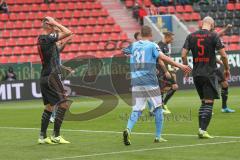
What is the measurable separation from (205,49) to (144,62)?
59.3 inches

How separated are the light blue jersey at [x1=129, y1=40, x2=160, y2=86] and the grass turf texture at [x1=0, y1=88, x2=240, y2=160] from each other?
1172 millimetres

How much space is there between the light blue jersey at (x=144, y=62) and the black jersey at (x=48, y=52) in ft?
5.43

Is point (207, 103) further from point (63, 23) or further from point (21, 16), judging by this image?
point (21, 16)

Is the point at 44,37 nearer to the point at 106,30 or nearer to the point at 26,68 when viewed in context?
the point at 26,68

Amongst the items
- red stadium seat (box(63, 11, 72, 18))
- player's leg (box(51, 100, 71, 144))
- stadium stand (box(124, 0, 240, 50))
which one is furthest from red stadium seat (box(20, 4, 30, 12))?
player's leg (box(51, 100, 71, 144))

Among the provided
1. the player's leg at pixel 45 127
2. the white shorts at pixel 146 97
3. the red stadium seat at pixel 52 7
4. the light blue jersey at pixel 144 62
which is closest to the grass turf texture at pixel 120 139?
A: the player's leg at pixel 45 127

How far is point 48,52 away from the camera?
48.7ft

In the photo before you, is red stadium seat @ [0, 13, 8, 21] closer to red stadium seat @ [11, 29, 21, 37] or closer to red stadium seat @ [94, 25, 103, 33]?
red stadium seat @ [11, 29, 21, 37]

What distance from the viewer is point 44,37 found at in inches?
581

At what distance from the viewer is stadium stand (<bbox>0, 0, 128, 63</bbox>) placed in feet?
125

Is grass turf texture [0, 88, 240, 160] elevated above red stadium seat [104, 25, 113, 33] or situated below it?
below

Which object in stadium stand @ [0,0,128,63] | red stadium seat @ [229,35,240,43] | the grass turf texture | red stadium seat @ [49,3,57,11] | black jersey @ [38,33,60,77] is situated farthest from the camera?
red stadium seat @ [49,3,57,11]

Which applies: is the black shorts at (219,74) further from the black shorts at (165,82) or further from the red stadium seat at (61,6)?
the red stadium seat at (61,6)

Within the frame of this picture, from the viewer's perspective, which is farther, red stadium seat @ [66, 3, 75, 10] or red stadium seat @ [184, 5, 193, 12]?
red stadium seat @ [184, 5, 193, 12]
